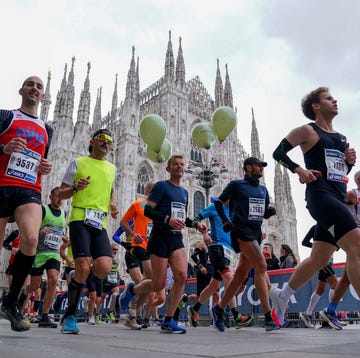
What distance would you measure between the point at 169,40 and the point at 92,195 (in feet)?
105

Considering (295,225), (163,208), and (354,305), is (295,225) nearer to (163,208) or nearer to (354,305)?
(354,305)

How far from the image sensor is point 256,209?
15.5 feet

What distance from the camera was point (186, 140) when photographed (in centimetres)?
3102

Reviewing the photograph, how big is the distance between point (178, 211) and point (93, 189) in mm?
970

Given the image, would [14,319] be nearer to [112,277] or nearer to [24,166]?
[24,166]

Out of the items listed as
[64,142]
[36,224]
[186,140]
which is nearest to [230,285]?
[36,224]

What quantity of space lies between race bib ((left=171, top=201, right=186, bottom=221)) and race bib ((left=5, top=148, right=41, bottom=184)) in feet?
5.37

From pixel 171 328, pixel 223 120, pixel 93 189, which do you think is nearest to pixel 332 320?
pixel 171 328

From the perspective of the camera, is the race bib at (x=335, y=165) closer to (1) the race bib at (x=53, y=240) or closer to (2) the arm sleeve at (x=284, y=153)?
(2) the arm sleeve at (x=284, y=153)

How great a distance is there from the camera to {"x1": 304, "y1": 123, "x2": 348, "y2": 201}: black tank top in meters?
3.24

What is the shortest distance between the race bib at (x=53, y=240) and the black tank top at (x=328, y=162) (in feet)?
12.2

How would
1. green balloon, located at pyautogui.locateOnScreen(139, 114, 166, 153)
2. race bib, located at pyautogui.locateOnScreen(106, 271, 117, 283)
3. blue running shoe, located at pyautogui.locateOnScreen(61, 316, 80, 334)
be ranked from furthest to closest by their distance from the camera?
green balloon, located at pyautogui.locateOnScreen(139, 114, 166, 153)
race bib, located at pyautogui.locateOnScreen(106, 271, 117, 283)
blue running shoe, located at pyautogui.locateOnScreen(61, 316, 80, 334)

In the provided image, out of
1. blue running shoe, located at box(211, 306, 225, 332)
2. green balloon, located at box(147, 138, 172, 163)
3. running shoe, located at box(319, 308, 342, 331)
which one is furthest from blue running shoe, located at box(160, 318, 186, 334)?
green balloon, located at box(147, 138, 172, 163)

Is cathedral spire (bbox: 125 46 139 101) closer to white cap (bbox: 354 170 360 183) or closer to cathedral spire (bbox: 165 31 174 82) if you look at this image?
cathedral spire (bbox: 165 31 174 82)
